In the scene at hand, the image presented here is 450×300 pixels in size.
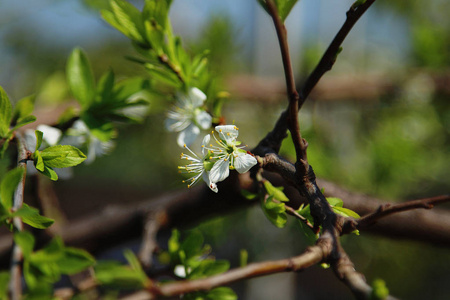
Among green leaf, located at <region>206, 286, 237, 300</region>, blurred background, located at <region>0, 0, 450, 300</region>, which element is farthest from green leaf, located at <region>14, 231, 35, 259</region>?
blurred background, located at <region>0, 0, 450, 300</region>

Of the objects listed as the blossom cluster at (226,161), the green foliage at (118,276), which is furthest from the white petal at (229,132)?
the green foliage at (118,276)

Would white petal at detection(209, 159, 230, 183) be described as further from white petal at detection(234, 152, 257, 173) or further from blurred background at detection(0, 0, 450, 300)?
blurred background at detection(0, 0, 450, 300)

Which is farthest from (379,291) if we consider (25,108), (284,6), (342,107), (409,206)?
(342,107)

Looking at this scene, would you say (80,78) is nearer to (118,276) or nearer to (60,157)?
(60,157)

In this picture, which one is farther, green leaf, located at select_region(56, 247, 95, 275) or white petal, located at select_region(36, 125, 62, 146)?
white petal, located at select_region(36, 125, 62, 146)

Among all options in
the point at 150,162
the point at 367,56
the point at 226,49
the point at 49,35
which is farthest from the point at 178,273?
the point at 367,56

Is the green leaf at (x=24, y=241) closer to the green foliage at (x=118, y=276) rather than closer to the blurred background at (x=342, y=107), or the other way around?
the green foliage at (x=118, y=276)
